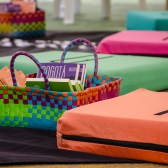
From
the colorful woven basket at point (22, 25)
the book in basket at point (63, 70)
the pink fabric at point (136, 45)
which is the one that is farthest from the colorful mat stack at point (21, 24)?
the book in basket at point (63, 70)

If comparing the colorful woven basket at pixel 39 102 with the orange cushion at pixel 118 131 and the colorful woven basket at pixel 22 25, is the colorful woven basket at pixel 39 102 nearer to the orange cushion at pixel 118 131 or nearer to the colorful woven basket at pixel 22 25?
the orange cushion at pixel 118 131

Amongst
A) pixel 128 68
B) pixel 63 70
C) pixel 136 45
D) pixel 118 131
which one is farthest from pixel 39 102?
pixel 136 45

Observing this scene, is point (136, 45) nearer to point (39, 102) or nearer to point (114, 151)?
point (39, 102)

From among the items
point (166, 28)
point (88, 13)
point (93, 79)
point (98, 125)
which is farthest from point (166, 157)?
point (88, 13)

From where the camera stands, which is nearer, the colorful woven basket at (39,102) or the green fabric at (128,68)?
the colorful woven basket at (39,102)

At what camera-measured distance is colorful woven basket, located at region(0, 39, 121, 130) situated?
161cm

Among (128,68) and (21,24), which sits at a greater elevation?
(128,68)

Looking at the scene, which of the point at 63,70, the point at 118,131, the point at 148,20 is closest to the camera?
the point at 118,131

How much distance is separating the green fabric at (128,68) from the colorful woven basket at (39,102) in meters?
0.36

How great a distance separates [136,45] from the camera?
271 cm

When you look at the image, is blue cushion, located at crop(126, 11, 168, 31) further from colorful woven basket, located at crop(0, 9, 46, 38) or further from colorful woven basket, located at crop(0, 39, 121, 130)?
colorful woven basket, located at crop(0, 39, 121, 130)

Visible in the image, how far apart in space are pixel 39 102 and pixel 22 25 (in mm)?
2619

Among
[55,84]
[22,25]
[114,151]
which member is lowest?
[22,25]

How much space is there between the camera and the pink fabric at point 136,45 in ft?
8.71
